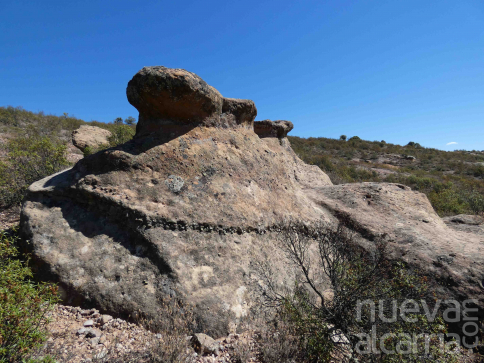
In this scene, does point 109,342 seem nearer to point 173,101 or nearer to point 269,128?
point 173,101

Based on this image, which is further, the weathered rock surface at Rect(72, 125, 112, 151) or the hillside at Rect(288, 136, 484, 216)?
the hillside at Rect(288, 136, 484, 216)

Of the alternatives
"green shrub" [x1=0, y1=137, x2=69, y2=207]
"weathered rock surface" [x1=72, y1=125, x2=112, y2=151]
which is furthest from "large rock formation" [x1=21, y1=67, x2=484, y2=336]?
"weathered rock surface" [x1=72, y1=125, x2=112, y2=151]

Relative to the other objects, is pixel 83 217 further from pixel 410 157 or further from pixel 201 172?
pixel 410 157

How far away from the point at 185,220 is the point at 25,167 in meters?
5.19

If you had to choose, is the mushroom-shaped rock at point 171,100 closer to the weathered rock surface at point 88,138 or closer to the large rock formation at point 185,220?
the large rock formation at point 185,220

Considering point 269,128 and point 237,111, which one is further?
point 269,128

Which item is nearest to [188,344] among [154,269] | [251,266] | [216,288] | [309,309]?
[216,288]

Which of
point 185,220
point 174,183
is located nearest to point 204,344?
point 185,220

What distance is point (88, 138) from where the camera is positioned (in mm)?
9781

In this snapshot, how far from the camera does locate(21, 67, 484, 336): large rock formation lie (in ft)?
8.98

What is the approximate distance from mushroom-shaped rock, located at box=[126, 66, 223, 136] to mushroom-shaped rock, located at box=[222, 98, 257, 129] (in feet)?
0.78

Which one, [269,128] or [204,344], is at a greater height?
[269,128]

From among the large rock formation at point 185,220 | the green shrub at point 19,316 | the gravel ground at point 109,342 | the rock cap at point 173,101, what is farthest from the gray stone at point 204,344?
the rock cap at point 173,101

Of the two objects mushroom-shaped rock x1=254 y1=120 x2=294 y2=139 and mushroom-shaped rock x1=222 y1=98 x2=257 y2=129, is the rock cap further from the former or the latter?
mushroom-shaped rock x1=254 y1=120 x2=294 y2=139
